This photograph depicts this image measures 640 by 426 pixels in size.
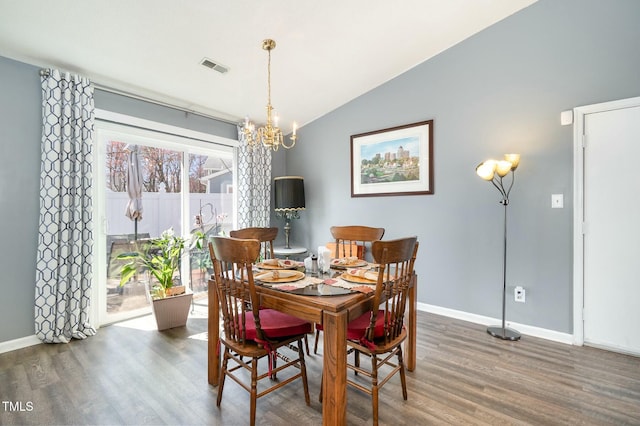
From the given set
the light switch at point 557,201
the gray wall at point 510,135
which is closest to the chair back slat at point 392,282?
the gray wall at point 510,135

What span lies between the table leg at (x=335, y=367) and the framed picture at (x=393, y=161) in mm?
2381

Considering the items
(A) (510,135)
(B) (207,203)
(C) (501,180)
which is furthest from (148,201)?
(A) (510,135)

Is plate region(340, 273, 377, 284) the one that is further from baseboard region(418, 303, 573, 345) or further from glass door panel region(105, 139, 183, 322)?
glass door panel region(105, 139, 183, 322)

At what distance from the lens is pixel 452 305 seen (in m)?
3.21

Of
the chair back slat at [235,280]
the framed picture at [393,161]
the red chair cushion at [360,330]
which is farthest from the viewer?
the framed picture at [393,161]

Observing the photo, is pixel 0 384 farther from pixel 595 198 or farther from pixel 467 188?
pixel 595 198

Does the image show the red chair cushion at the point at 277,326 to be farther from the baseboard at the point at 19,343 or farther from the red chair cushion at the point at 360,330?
the baseboard at the point at 19,343

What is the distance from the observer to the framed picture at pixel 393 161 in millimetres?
3336

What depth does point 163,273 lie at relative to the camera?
300 cm

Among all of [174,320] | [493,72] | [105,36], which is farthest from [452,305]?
[105,36]

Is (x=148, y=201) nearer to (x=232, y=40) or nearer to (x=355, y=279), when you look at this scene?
(x=232, y=40)

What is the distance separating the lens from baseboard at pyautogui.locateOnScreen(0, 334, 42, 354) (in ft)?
7.85

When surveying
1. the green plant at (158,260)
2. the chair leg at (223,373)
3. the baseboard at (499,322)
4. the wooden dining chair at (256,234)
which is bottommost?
the baseboard at (499,322)

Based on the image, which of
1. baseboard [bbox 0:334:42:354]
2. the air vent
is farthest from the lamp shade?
baseboard [bbox 0:334:42:354]
